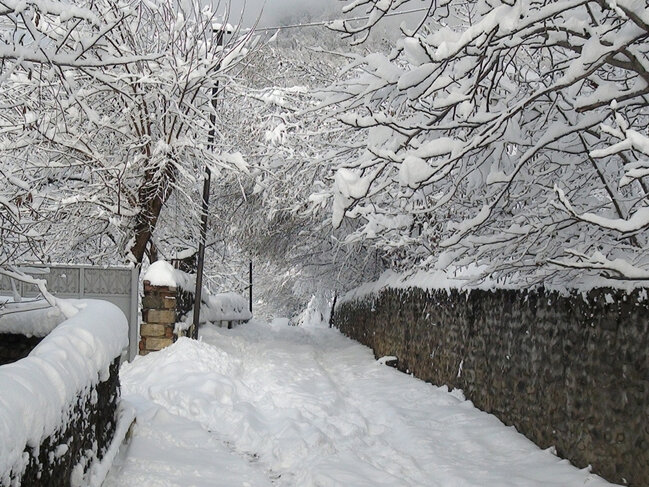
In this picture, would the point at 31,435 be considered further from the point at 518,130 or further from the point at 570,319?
the point at 570,319

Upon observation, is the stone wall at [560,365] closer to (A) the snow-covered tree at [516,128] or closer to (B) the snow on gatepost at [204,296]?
(A) the snow-covered tree at [516,128]

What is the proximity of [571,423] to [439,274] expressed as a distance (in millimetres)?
4437

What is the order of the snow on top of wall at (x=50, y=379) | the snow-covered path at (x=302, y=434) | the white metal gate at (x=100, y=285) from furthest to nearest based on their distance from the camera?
the white metal gate at (x=100, y=285)
the snow-covered path at (x=302, y=434)
the snow on top of wall at (x=50, y=379)

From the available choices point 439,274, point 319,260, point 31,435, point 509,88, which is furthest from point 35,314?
point 319,260

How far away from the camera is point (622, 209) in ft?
15.6

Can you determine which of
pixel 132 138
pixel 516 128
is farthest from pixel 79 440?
pixel 132 138

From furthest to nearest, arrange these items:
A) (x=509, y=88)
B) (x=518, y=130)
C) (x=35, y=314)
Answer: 1. (x=35, y=314)
2. (x=509, y=88)
3. (x=518, y=130)

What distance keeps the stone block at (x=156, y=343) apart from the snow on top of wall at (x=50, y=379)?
17.8 feet

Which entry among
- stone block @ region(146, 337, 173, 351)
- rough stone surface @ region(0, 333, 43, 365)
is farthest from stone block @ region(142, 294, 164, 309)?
rough stone surface @ region(0, 333, 43, 365)

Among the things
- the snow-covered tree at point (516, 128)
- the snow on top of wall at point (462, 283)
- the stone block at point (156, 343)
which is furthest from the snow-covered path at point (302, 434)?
the snow-covered tree at point (516, 128)

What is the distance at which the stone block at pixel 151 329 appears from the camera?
10.2 m

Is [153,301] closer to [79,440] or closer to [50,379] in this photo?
[79,440]

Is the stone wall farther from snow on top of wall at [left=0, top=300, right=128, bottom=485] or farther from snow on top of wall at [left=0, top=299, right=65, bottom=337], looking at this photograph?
snow on top of wall at [left=0, top=299, right=65, bottom=337]

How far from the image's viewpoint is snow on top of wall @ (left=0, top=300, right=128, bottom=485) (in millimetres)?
2480
